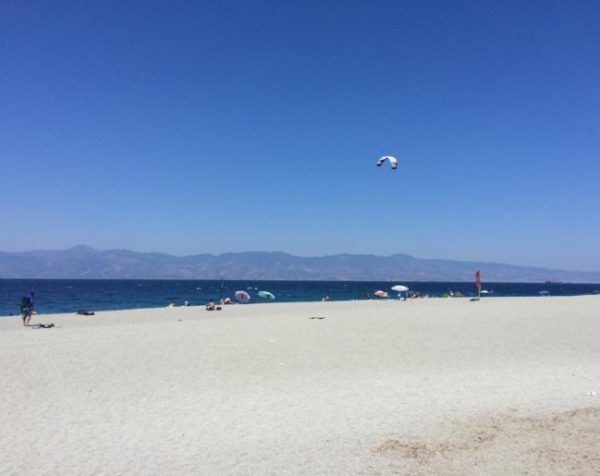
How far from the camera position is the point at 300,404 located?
7.99m

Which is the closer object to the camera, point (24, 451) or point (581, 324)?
point (24, 451)

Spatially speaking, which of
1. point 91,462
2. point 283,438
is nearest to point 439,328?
point 283,438

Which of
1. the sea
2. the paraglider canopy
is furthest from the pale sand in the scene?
the sea

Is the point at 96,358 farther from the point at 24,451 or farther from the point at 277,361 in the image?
the point at 24,451

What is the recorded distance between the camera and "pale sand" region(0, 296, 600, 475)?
5477 mm

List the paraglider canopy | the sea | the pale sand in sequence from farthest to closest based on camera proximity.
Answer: the sea, the paraglider canopy, the pale sand

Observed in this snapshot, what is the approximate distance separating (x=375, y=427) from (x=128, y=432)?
138 inches

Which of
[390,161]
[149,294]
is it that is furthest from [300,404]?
[149,294]

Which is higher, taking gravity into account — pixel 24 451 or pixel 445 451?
pixel 445 451

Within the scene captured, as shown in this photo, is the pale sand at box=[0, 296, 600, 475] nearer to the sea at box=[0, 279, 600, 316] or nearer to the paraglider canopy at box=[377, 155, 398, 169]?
the paraglider canopy at box=[377, 155, 398, 169]

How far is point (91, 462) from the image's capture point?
565cm

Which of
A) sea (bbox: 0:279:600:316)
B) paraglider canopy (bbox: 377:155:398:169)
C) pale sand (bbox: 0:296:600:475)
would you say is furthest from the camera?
sea (bbox: 0:279:600:316)

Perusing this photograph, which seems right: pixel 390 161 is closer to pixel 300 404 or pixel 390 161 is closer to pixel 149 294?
pixel 300 404

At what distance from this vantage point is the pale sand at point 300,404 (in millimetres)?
5477
